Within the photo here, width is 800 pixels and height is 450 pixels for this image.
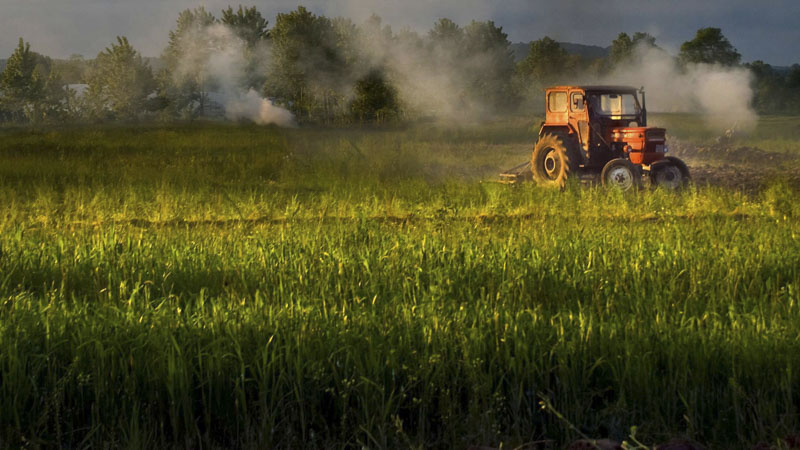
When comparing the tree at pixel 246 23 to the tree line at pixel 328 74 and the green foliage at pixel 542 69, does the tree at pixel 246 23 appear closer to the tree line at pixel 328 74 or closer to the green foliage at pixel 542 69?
the tree line at pixel 328 74

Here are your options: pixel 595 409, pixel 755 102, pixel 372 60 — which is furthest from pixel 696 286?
pixel 755 102

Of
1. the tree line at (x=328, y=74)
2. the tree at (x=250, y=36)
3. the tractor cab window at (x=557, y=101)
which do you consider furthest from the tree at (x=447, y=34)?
the tractor cab window at (x=557, y=101)

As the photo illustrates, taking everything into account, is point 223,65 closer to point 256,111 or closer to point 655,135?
point 256,111

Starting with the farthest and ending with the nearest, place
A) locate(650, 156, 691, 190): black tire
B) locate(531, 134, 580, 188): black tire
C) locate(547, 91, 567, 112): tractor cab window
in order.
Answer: locate(547, 91, 567, 112): tractor cab window, locate(531, 134, 580, 188): black tire, locate(650, 156, 691, 190): black tire

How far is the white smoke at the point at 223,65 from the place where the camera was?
250 feet

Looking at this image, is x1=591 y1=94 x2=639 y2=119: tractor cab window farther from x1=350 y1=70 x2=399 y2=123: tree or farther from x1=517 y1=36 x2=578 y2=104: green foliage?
x1=517 y1=36 x2=578 y2=104: green foliage

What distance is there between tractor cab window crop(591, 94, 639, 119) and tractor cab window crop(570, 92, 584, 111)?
0.87 feet

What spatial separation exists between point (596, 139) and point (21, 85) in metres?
76.1

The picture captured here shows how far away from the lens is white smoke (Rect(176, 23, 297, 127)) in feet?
250

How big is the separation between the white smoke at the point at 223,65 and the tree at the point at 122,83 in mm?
6260

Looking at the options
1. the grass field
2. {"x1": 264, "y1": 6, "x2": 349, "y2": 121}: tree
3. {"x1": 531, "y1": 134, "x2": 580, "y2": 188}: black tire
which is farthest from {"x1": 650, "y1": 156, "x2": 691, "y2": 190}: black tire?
{"x1": 264, "y1": 6, "x2": 349, "y2": 121}: tree

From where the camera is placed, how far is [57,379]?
507 cm

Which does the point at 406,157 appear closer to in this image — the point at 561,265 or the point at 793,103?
the point at 561,265

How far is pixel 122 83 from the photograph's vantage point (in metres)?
74.9
